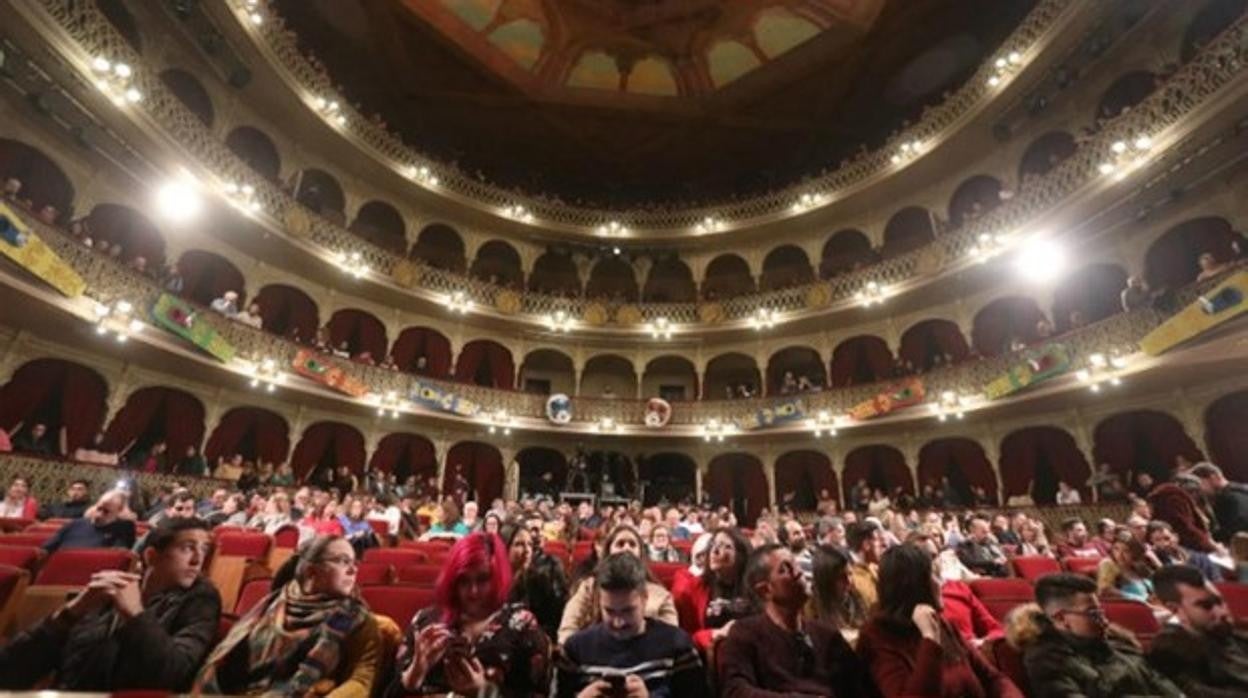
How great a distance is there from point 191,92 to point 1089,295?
19182 mm

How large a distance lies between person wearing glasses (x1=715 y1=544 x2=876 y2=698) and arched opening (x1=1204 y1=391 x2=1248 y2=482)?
1143 cm

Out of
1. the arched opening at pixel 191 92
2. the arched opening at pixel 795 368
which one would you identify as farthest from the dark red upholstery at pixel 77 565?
the arched opening at pixel 795 368

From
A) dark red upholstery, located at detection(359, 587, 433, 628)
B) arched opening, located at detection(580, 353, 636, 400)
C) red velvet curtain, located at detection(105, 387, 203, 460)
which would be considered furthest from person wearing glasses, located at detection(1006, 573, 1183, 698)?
arched opening, located at detection(580, 353, 636, 400)

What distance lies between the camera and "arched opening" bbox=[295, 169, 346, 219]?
13.9 metres

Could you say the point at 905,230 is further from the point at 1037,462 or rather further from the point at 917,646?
the point at 917,646

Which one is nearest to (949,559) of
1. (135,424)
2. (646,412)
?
(646,412)

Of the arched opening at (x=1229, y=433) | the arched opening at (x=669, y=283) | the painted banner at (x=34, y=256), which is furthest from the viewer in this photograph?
the arched opening at (x=669, y=283)

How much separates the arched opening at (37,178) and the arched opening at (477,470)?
9.00 meters

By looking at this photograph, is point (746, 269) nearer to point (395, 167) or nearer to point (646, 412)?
point (646, 412)

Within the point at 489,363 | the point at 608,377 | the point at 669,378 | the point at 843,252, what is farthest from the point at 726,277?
the point at 489,363

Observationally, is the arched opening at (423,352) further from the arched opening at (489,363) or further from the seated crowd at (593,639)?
the seated crowd at (593,639)

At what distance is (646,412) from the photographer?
49.9 ft

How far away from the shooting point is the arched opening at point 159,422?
1041cm

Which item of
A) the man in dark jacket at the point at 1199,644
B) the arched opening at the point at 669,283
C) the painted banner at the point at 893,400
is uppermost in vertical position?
the arched opening at the point at 669,283
